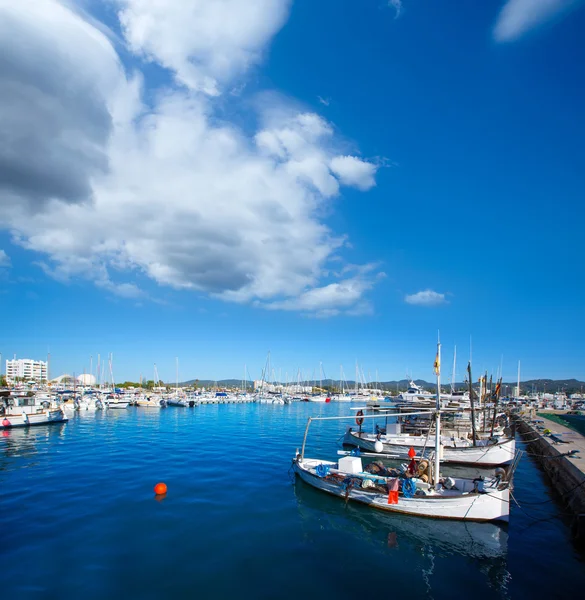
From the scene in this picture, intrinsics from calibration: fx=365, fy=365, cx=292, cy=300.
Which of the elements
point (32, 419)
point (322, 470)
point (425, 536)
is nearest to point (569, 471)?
point (425, 536)

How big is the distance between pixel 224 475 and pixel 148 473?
A: 22.4 feet

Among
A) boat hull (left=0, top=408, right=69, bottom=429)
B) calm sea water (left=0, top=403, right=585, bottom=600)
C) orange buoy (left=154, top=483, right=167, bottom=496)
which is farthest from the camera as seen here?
boat hull (left=0, top=408, right=69, bottom=429)

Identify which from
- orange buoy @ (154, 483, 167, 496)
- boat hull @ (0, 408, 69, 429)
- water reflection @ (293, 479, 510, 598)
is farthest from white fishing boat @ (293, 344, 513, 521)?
boat hull @ (0, 408, 69, 429)

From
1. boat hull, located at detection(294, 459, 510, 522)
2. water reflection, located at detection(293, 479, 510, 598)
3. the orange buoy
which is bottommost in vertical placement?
the orange buoy

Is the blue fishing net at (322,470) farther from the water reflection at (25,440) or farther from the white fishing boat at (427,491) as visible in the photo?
the water reflection at (25,440)

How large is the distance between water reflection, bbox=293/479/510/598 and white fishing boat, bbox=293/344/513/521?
56cm

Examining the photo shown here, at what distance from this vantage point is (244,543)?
61.0ft

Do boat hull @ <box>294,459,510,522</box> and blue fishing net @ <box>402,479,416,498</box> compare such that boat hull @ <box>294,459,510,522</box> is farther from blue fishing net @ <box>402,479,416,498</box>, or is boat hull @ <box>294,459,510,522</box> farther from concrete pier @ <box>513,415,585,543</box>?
concrete pier @ <box>513,415,585,543</box>

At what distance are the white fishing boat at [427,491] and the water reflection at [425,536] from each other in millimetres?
562

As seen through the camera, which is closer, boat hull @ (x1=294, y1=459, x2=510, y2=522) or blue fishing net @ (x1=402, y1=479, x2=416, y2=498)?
boat hull @ (x1=294, y1=459, x2=510, y2=522)

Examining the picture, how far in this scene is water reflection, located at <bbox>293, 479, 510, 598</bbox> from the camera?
16.8 meters

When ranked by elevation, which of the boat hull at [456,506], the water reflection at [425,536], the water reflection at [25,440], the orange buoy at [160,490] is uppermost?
the boat hull at [456,506]

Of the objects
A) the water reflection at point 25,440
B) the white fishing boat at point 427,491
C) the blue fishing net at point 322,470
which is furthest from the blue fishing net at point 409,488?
the water reflection at point 25,440

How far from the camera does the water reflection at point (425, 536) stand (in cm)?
1677
